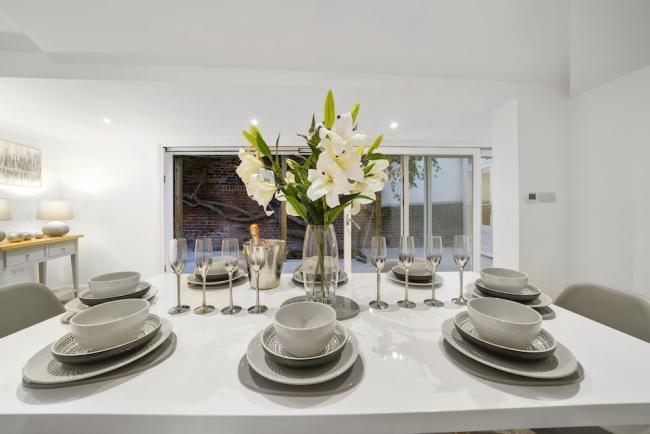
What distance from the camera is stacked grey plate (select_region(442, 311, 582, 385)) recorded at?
1.78 feet

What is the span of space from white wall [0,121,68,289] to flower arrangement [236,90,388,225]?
344 cm

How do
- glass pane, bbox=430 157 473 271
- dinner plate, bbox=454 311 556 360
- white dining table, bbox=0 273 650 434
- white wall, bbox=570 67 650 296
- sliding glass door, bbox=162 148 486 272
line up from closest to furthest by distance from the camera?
white dining table, bbox=0 273 650 434 → dinner plate, bbox=454 311 556 360 → white wall, bbox=570 67 650 296 → sliding glass door, bbox=162 148 486 272 → glass pane, bbox=430 157 473 271

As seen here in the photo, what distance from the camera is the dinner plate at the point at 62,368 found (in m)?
0.53

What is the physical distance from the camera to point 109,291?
3.21 ft

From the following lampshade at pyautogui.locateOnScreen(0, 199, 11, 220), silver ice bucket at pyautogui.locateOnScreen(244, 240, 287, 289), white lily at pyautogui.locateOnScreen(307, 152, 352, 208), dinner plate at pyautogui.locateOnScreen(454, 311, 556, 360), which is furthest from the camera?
lampshade at pyautogui.locateOnScreen(0, 199, 11, 220)

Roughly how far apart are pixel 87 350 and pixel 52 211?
11.7 feet

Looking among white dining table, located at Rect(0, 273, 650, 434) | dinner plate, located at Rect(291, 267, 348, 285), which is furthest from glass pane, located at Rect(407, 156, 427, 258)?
white dining table, located at Rect(0, 273, 650, 434)

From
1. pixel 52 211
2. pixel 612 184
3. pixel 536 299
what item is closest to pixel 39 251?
pixel 52 211

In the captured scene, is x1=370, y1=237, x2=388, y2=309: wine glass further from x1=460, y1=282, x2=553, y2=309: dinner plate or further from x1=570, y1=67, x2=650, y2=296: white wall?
x1=570, y1=67, x2=650, y2=296: white wall

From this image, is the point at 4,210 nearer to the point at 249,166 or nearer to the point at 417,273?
the point at 249,166

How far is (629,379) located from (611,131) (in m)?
2.37

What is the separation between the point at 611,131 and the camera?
6.73ft

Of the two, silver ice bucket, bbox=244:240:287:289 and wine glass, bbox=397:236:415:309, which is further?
silver ice bucket, bbox=244:240:287:289

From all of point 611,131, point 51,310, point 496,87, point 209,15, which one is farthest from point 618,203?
point 51,310
